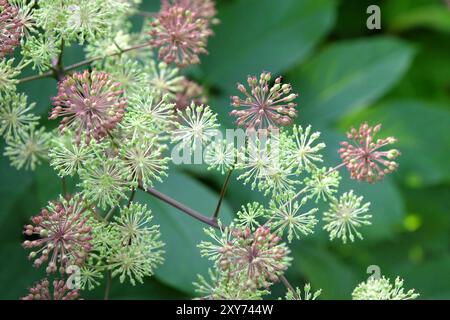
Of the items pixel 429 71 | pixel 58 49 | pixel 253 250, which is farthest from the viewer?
pixel 429 71

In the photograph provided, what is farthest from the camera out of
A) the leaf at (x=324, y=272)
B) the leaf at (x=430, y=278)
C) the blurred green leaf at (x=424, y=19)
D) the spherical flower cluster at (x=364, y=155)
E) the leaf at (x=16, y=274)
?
the blurred green leaf at (x=424, y=19)

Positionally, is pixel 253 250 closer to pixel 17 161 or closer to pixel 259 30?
pixel 17 161

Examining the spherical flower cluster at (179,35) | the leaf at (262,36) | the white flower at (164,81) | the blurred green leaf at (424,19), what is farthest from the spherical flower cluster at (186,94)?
the blurred green leaf at (424,19)

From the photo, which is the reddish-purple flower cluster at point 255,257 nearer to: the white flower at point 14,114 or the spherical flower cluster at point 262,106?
the spherical flower cluster at point 262,106

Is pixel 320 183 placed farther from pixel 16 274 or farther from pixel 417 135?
pixel 417 135

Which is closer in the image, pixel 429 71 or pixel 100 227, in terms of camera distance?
pixel 100 227
